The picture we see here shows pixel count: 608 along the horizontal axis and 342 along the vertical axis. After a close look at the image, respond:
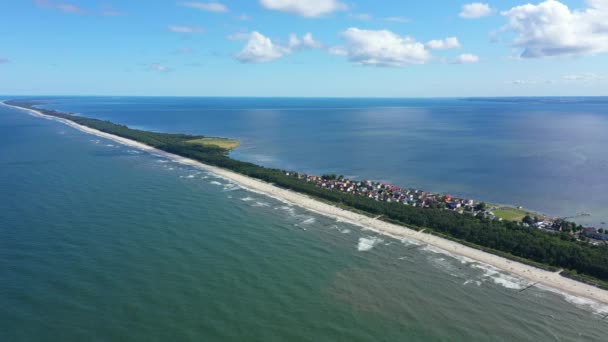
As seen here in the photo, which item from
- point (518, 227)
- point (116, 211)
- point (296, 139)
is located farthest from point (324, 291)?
point (296, 139)

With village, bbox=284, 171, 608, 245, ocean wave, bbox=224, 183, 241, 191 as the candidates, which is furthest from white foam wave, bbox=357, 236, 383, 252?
ocean wave, bbox=224, 183, 241, 191

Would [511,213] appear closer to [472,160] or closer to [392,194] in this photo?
[392,194]

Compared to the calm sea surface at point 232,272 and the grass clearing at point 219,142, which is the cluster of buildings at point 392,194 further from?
A: the grass clearing at point 219,142

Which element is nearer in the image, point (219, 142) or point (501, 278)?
point (501, 278)

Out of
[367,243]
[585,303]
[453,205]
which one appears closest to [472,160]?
[453,205]

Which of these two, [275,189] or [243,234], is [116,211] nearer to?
[243,234]
